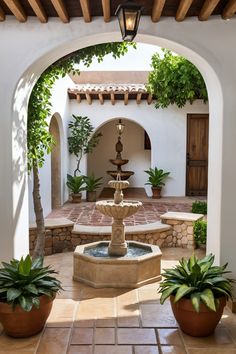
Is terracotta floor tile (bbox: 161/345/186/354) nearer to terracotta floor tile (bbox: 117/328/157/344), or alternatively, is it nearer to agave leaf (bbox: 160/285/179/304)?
terracotta floor tile (bbox: 117/328/157/344)

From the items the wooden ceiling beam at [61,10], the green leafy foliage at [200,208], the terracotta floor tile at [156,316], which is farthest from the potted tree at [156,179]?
the wooden ceiling beam at [61,10]

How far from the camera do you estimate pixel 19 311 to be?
3527 mm

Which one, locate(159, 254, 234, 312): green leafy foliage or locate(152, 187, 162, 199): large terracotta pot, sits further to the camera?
locate(152, 187, 162, 199): large terracotta pot

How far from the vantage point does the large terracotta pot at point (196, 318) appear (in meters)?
3.57

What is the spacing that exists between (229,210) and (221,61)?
171 cm

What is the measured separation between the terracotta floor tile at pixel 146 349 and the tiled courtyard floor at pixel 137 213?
15.7ft

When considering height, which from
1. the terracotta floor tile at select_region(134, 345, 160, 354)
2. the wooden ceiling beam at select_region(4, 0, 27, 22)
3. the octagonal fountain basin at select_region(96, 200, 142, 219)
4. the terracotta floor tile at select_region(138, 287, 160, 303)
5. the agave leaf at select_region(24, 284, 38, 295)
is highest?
the wooden ceiling beam at select_region(4, 0, 27, 22)

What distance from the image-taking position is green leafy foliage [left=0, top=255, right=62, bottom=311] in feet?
11.5

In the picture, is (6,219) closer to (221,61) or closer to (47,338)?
(47,338)

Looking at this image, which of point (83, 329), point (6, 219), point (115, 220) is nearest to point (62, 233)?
point (115, 220)

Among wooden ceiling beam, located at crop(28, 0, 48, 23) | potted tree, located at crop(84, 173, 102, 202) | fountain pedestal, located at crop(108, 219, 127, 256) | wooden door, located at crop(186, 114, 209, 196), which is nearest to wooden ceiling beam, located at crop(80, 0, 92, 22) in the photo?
wooden ceiling beam, located at crop(28, 0, 48, 23)

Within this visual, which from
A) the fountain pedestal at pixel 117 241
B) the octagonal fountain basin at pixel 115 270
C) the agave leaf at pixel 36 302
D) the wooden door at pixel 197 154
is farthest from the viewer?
the wooden door at pixel 197 154

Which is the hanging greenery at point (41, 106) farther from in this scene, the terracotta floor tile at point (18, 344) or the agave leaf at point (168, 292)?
the agave leaf at point (168, 292)

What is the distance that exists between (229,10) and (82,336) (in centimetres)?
371
